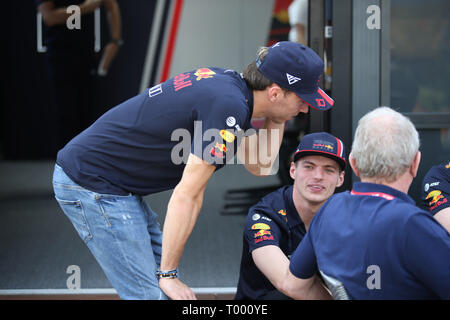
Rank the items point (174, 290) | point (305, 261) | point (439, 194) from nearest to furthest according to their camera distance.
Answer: point (305, 261) < point (174, 290) < point (439, 194)

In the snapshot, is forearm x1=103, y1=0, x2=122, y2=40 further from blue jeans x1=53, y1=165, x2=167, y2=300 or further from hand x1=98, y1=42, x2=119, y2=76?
blue jeans x1=53, y1=165, x2=167, y2=300

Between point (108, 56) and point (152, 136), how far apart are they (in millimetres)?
5081

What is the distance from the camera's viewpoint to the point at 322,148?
229 centimetres

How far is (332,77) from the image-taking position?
3.02m

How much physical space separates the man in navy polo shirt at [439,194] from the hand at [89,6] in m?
4.41

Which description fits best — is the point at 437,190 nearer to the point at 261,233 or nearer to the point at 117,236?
the point at 261,233

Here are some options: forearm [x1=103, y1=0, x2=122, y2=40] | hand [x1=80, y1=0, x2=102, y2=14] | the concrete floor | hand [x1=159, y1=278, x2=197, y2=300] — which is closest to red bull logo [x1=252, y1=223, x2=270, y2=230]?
hand [x1=159, y1=278, x2=197, y2=300]

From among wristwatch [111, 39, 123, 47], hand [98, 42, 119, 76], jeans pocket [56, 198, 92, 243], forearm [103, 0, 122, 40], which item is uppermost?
forearm [103, 0, 122, 40]

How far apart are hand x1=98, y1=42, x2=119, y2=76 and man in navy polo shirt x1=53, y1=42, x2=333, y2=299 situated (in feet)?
16.0

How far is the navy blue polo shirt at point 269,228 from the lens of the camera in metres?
2.19

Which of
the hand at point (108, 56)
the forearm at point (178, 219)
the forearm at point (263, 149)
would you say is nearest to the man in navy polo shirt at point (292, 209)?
the forearm at point (263, 149)

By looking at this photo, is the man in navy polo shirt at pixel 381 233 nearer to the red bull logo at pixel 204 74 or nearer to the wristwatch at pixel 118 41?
the red bull logo at pixel 204 74

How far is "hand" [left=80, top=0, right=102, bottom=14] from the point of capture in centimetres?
581

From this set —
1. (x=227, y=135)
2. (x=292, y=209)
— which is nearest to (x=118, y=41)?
(x=292, y=209)
